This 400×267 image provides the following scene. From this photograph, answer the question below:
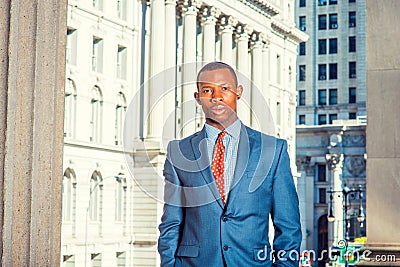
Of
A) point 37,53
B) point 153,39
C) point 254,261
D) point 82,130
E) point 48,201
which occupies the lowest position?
point 254,261

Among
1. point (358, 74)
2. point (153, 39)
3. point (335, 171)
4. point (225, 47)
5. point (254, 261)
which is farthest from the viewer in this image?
point (358, 74)

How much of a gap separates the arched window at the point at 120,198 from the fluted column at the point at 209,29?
14433 mm

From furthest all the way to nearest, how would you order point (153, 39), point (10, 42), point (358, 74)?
point (358, 74), point (153, 39), point (10, 42)

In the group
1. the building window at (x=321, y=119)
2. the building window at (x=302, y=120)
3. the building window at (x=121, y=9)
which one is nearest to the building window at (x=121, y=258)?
the building window at (x=121, y=9)

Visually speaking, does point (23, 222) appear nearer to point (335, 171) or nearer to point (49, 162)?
point (49, 162)

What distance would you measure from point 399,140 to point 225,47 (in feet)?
203

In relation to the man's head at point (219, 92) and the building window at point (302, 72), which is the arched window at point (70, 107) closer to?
the man's head at point (219, 92)

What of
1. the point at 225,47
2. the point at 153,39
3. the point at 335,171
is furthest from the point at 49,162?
the point at 335,171

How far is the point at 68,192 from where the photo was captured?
51062 millimetres

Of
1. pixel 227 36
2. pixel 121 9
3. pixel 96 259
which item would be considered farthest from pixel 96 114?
pixel 227 36

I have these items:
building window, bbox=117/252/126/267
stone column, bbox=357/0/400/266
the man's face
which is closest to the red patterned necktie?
the man's face

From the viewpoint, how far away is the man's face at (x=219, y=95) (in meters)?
5.10

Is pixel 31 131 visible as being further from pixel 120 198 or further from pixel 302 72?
pixel 302 72

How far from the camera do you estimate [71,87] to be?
5175cm
